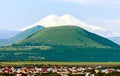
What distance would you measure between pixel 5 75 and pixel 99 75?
24.9 m

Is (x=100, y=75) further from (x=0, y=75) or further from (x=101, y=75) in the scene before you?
(x=0, y=75)

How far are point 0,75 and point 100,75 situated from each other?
26363 mm

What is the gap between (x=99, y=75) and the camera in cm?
12588

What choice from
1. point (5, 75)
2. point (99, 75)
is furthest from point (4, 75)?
point (99, 75)

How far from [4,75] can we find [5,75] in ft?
1.01

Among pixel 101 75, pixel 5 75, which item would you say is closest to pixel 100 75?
pixel 101 75

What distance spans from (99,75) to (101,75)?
528mm

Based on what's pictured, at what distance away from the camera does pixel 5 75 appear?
12681 centimetres

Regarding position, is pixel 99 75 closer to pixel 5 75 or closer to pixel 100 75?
pixel 100 75

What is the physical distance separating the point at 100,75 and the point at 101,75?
0.44 metres

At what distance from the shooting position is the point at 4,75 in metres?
127

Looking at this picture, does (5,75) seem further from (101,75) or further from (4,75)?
(101,75)

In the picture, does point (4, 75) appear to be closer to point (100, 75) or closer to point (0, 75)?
point (0, 75)

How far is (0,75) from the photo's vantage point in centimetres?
12512
